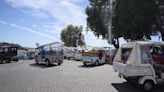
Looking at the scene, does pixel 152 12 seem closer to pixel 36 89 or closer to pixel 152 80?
pixel 152 80

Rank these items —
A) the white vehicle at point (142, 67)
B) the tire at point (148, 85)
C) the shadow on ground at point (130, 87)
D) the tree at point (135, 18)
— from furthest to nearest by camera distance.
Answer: the tree at point (135, 18) → the shadow on ground at point (130, 87) → the tire at point (148, 85) → the white vehicle at point (142, 67)

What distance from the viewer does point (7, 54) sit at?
114 feet

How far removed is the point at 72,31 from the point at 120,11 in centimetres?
5985

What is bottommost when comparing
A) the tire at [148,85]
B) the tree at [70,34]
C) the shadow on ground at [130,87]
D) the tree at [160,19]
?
the shadow on ground at [130,87]

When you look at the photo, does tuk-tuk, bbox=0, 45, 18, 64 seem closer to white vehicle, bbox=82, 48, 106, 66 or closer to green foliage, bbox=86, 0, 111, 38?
white vehicle, bbox=82, 48, 106, 66

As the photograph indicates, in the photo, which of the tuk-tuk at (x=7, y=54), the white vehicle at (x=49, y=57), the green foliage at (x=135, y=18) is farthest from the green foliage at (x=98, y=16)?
the white vehicle at (x=49, y=57)

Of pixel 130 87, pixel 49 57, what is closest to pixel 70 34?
pixel 49 57

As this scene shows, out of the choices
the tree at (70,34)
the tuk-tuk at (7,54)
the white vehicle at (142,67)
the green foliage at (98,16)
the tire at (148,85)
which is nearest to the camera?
the white vehicle at (142,67)

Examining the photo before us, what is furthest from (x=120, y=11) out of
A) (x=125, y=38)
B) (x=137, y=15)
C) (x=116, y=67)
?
(x=116, y=67)

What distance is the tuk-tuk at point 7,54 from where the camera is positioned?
33906 mm

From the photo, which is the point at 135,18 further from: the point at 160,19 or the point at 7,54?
the point at 7,54

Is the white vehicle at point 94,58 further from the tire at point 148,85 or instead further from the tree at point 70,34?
the tree at point 70,34

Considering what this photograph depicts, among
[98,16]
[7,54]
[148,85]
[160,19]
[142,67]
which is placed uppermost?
[98,16]

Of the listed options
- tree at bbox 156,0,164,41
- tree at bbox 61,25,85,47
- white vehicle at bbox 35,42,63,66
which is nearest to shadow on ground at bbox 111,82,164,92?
white vehicle at bbox 35,42,63,66
